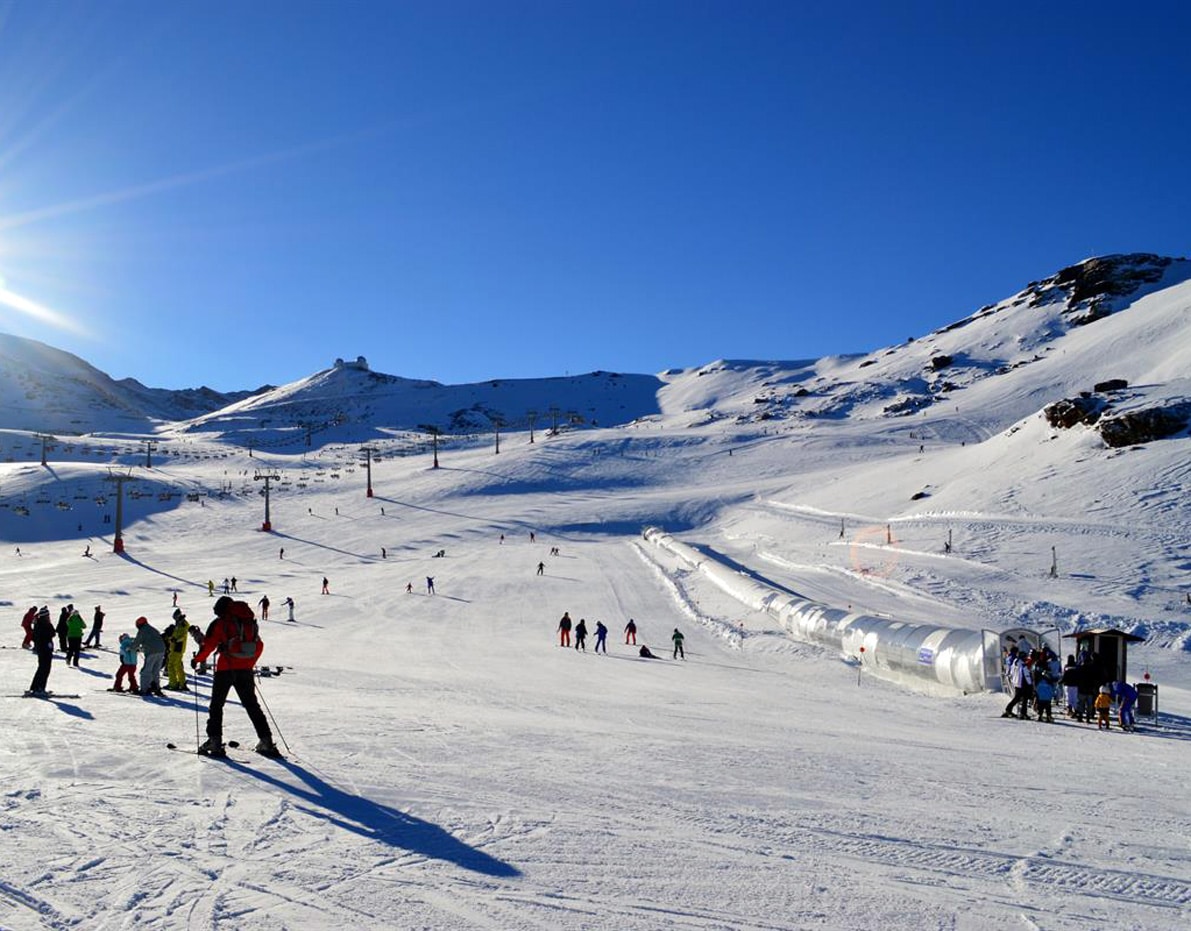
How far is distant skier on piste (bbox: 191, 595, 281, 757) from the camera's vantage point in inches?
312

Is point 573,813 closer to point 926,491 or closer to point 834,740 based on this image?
point 834,740

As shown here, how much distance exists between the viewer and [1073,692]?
52.3 ft

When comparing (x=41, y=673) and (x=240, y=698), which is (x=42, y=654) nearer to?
(x=41, y=673)

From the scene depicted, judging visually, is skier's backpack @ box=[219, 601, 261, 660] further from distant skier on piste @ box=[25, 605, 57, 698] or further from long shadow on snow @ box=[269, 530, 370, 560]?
long shadow on snow @ box=[269, 530, 370, 560]

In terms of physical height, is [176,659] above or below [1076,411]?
below

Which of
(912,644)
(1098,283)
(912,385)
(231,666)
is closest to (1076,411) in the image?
(912,644)

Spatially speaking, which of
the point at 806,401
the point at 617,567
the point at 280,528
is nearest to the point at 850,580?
the point at 617,567

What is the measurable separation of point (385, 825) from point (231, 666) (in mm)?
2752

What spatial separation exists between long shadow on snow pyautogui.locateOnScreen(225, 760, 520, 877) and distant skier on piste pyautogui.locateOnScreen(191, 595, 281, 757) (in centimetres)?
70

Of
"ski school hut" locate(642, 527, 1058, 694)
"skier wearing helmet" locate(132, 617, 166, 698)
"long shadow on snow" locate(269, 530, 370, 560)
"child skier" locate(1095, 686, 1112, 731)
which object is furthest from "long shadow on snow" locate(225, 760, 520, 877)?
"long shadow on snow" locate(269, 530, 370, 560)

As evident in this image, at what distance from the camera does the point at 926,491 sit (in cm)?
6172

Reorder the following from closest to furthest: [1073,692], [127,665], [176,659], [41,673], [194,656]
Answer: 1. [194,656]
2. [41,673]
3. [127,665]
4. [176,659]
5. [1073,692]

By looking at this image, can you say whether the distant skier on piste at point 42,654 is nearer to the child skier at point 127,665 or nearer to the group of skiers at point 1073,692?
the child skier at point 127,665

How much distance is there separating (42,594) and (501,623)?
24.0 meters
